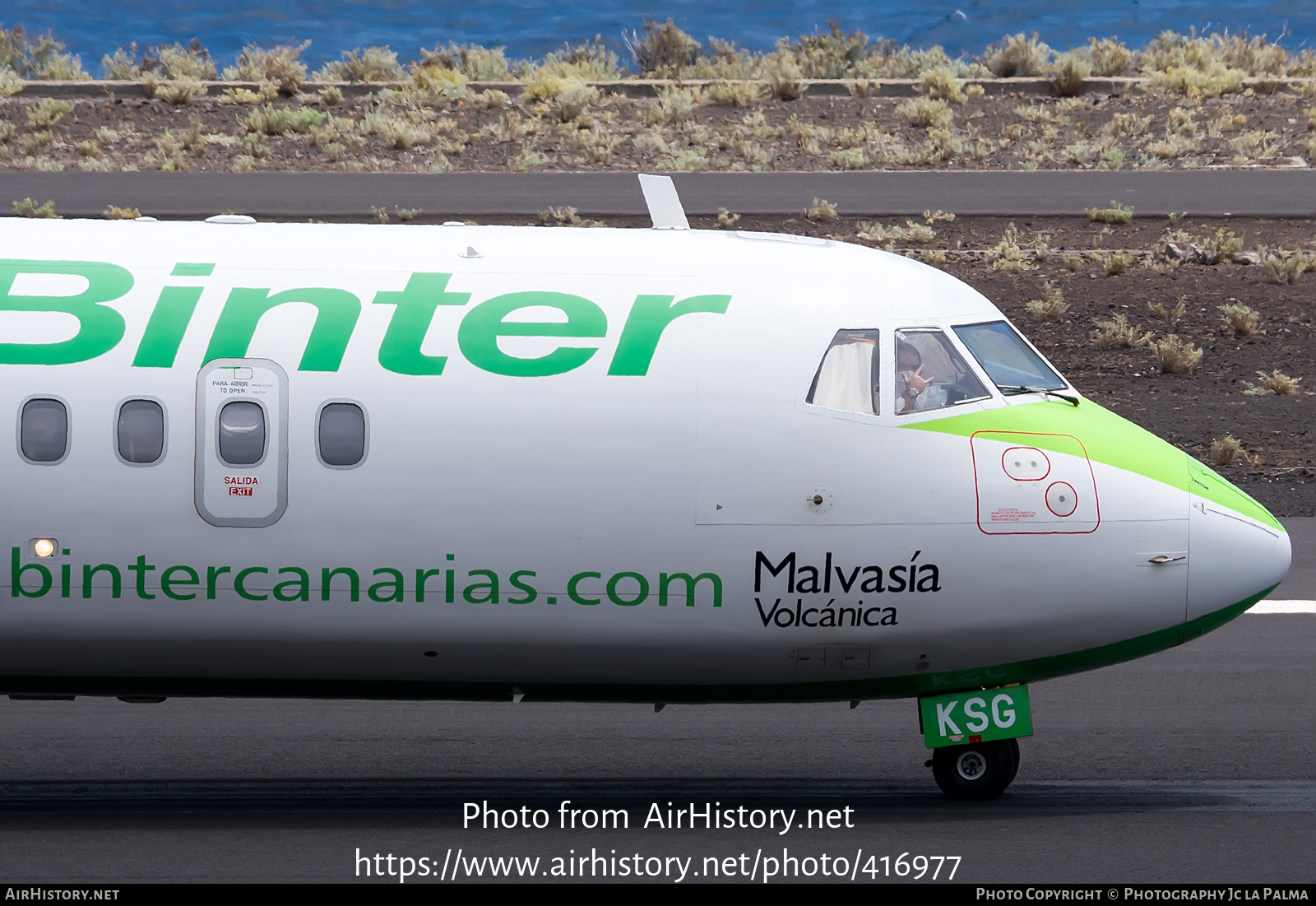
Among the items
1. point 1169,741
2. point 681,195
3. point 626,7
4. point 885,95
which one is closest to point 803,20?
point 626,7

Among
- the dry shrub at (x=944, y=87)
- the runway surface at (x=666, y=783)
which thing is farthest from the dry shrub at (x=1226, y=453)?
the dry shrub at (x=944, y=87)

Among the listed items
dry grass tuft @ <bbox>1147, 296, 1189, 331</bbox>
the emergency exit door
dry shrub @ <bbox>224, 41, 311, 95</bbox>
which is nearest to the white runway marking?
the emergency exit door

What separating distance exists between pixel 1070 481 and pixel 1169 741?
2.89m

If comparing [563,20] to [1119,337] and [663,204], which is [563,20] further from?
[663,204]

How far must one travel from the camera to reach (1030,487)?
8.19m

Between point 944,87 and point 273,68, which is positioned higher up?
point 273,68

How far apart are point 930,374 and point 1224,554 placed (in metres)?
1.75

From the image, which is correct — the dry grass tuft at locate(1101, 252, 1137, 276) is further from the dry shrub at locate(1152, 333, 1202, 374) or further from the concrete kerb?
the concrete kerb

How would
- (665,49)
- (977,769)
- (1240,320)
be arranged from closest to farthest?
1. (977,769)
2. (1240,320)
3. (665,49)

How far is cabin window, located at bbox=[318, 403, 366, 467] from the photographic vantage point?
7.98 meters

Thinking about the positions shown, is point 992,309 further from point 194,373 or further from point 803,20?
point 803,20

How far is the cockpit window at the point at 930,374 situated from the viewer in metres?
8.29

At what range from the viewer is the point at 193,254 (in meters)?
8.45

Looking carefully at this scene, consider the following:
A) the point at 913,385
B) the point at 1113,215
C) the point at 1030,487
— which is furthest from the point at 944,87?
the point at 1030,487
